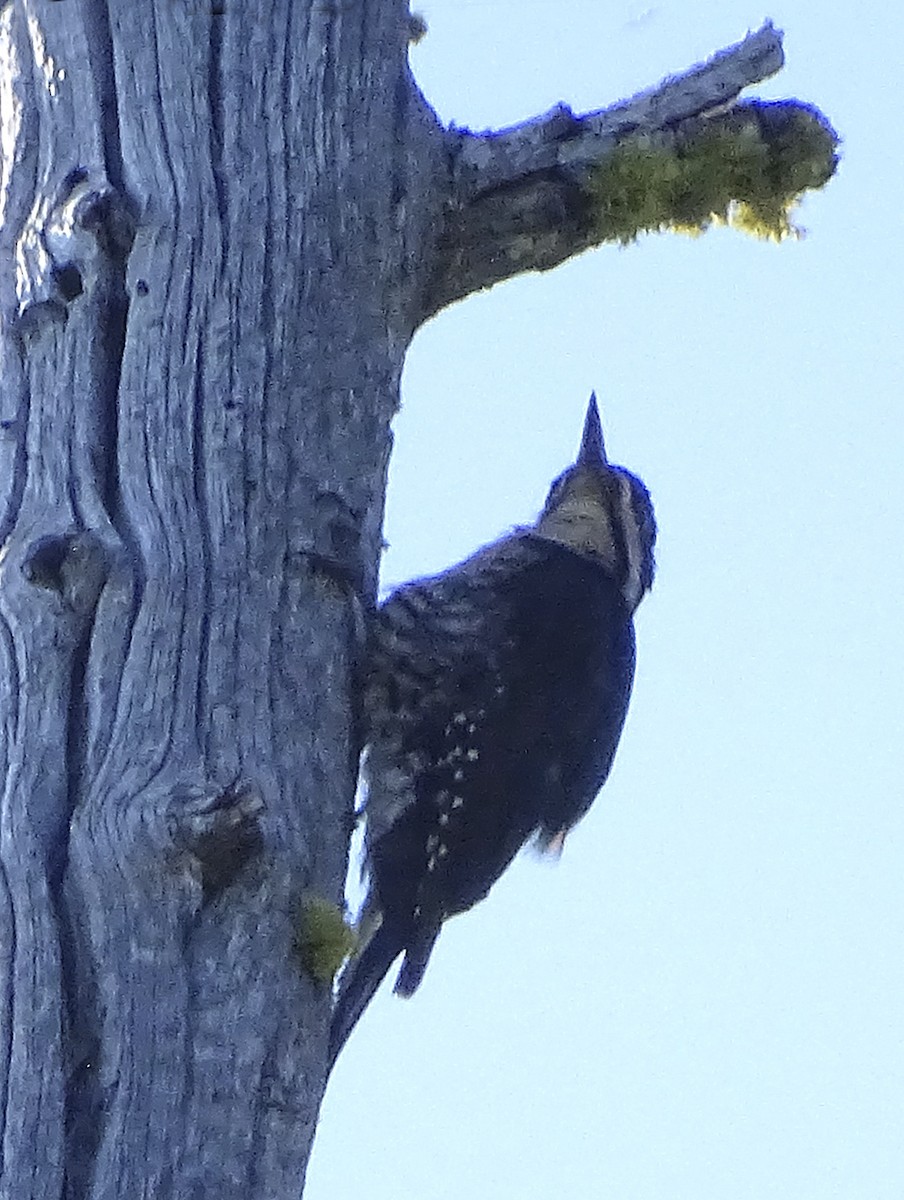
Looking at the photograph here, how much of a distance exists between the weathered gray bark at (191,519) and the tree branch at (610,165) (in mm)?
13

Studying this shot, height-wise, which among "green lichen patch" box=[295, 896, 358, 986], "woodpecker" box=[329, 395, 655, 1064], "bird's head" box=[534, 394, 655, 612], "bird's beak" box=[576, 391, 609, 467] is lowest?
"green lichen patch" box=[295, 896, 358, 986]

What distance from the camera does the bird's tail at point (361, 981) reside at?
145 inches

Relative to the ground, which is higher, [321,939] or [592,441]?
[592,441]

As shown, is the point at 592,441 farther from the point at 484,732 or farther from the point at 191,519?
the point at 191,519

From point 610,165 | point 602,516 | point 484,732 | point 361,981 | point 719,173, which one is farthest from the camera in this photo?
point 602,516

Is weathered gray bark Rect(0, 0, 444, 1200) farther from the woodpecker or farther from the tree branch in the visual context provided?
the woodpecker

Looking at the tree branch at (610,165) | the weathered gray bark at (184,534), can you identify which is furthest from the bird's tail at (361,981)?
the tree branch at (610,165)

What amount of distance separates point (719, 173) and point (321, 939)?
174 centimetres

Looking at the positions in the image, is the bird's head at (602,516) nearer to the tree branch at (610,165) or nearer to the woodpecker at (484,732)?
the woodpecker at (484,732)

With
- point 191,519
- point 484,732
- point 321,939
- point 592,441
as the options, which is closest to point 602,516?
point 592,441

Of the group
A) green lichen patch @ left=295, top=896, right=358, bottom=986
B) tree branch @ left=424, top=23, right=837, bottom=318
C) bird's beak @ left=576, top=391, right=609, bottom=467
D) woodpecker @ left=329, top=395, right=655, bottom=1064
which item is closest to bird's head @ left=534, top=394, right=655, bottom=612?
bird's beak @ left=576, top=391, right=609, bottom=467

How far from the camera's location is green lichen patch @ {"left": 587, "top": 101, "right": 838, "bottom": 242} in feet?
12.6

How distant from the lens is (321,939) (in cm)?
304

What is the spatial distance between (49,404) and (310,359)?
0.48m
